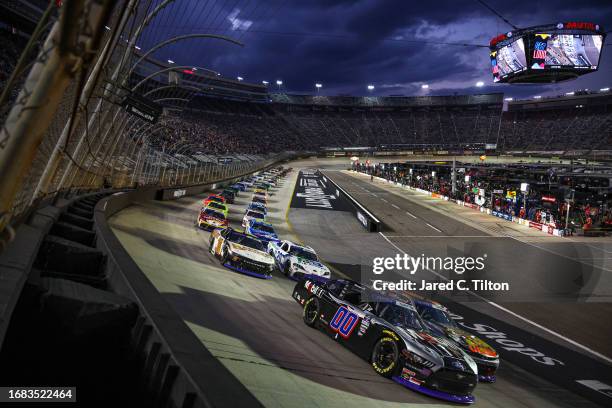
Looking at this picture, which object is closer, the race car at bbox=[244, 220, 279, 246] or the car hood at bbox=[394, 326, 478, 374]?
the car hood at bbox=[394, 326, 478, 374]

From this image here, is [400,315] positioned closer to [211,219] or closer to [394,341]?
[394,341]

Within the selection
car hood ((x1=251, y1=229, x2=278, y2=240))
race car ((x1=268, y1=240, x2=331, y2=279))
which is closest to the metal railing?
car hood ((x1=251, y1=229, x2=278, y2=240))

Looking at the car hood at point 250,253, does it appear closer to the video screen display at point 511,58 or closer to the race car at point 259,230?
the race car at point 259,230

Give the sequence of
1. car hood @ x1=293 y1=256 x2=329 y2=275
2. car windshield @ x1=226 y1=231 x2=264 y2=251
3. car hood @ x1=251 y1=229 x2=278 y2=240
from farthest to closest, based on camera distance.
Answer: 1. car hood @ x1=251 y1=229 x2=278 y2=240
2. car hood @ x1=293 y1=256 x2=329 y2=275
3. car windshield @ x1=226 y1=231 x2=264 y2=251

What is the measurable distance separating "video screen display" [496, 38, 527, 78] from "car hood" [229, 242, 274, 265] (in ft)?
121

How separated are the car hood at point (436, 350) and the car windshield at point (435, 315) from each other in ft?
7.35

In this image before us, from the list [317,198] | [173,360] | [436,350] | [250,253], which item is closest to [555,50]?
[317,198]

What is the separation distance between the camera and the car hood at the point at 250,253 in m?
14.7

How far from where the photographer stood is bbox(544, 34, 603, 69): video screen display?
130ft

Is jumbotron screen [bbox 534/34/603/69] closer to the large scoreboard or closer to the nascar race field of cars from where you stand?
the large scoreboard

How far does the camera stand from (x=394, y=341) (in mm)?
8055

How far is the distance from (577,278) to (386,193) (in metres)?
34.6

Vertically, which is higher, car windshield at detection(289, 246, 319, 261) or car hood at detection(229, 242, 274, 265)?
car windshield at detection(289, 246, 319, 261)

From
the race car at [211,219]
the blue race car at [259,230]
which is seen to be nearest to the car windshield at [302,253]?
the blue race car at [259,230]
